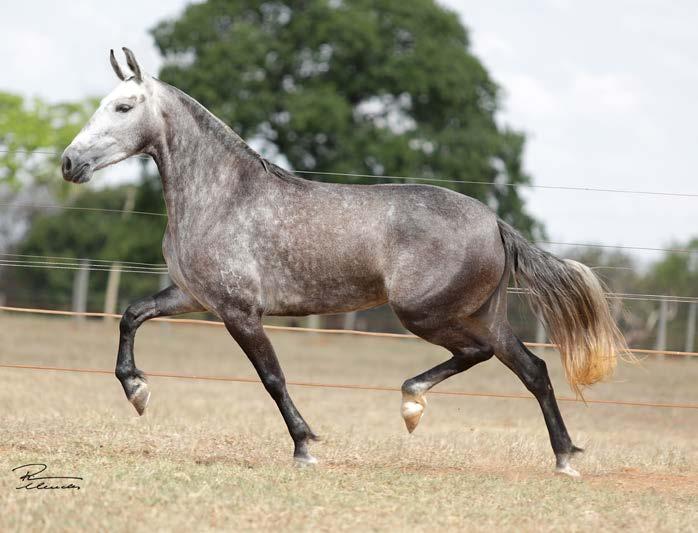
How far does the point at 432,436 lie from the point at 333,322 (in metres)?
14.8

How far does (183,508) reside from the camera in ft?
14.1

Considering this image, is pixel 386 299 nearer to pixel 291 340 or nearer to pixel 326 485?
pixel 326 485

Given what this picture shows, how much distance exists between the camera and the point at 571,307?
603 centimetres

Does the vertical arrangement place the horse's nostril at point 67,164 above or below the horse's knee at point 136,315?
above

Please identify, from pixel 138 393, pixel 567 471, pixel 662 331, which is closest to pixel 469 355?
pixel 567 471

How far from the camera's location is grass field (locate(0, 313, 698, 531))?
4320 mm

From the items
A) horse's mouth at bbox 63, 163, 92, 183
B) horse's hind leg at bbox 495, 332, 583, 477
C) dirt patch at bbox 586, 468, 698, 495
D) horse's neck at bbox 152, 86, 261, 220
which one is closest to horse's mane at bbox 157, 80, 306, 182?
horse's neck at bbox 152, 86, 261, 220

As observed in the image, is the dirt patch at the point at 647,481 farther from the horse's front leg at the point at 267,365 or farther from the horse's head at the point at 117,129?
the horse's head at the point at 117,129

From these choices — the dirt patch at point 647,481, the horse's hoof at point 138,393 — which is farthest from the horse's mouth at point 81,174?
the dirt patch at point 647,481

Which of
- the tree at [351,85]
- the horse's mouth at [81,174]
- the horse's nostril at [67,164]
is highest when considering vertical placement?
the horse's nostril at [67,164]

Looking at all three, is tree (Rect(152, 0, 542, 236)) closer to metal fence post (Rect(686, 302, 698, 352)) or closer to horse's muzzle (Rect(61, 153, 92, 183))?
metal fence post (Rect(686, 302, 698, 352))

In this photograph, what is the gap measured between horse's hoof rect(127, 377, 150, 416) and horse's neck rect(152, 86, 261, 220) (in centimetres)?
106

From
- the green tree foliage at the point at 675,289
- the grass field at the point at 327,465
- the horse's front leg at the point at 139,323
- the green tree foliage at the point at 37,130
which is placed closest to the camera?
the grass field at the point at 327,465

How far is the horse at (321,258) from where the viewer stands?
225 inches
